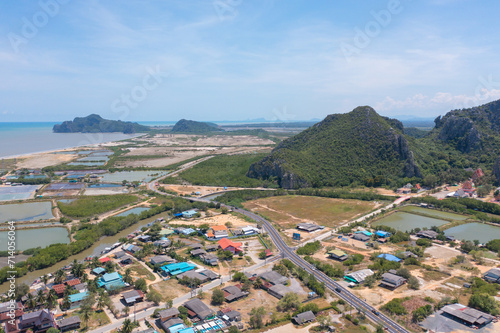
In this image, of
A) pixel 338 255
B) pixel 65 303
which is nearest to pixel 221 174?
pixel 338 255

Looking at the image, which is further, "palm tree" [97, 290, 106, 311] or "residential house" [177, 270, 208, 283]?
"residential house" [177, 270, 208, 283]

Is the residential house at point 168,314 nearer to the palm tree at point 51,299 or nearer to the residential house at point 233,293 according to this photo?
the residential house at point 233,293

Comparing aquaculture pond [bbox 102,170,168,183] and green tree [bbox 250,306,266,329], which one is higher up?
aquaculture pond [bbox 102,170,168,183]

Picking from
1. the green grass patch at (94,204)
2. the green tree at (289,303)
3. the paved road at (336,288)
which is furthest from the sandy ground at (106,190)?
the green tree at (289,303)

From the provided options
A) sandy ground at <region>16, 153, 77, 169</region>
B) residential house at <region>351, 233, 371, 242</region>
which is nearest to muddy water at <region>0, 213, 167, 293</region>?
residential house at <region>351, 233, 371, 242</region>


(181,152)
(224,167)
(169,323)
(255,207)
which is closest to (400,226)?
(255,207)

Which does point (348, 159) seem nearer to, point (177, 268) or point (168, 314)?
point (177, 268)

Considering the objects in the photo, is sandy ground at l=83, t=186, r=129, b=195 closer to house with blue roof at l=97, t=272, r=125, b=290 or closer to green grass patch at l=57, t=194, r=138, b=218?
green grass patch at l=57, t=194, r=138, b=218
